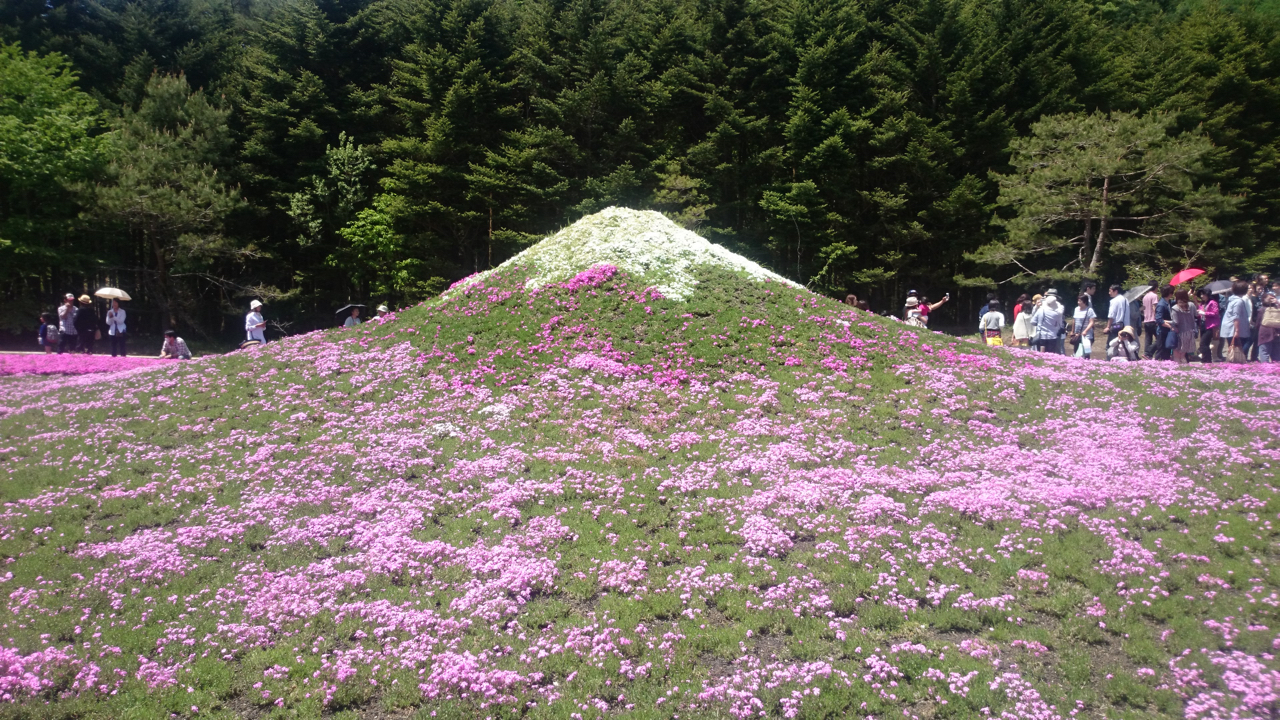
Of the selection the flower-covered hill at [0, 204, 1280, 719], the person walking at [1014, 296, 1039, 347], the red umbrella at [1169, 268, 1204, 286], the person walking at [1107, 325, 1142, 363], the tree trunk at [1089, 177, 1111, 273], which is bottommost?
the flower-covered hill at [0, 204, 1280, 719]

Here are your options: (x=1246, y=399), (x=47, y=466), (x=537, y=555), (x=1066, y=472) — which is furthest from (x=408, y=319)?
(x=1246, y=399)

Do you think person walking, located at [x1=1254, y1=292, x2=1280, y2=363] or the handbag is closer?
the handbag

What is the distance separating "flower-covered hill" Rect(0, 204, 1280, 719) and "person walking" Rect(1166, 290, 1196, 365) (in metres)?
3.29

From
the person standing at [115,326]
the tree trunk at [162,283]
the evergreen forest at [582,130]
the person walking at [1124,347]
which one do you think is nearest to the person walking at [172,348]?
the person standing at [115,326]

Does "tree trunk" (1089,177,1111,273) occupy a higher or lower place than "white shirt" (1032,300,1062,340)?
higher

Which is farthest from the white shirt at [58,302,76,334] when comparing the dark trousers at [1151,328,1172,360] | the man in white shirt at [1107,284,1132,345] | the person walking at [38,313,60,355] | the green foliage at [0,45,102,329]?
the dark trousers at [1151,328,1172,360]

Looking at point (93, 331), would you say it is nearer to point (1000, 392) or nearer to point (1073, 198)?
point (1000, 392)

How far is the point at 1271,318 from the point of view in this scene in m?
16.9

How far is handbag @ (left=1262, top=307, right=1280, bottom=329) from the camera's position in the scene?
55.3 feet

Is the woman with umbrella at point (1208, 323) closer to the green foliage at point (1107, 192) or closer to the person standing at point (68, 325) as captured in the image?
the green foliage at point (1107, 192)

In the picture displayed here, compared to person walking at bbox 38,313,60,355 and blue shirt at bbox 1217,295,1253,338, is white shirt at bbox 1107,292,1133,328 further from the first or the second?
person walking at bbox 38,313,60,355

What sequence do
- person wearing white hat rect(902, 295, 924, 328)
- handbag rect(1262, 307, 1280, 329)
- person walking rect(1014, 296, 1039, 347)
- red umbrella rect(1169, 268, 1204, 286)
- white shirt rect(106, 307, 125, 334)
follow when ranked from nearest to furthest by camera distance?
1. handbag rect(1262, 307, 1280, 329)
2. person walking rect(1014, 296, 1039, 347)
3. person wearing white hat rect(902, 295, 924, 328)
4. red umbrella rect(1169, 268, 1204, 286)
5. white shirt rect(106, 307, 125, 334)

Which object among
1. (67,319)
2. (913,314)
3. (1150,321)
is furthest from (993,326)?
(67,319)

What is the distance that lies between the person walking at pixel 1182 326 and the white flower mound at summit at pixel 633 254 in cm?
1005
